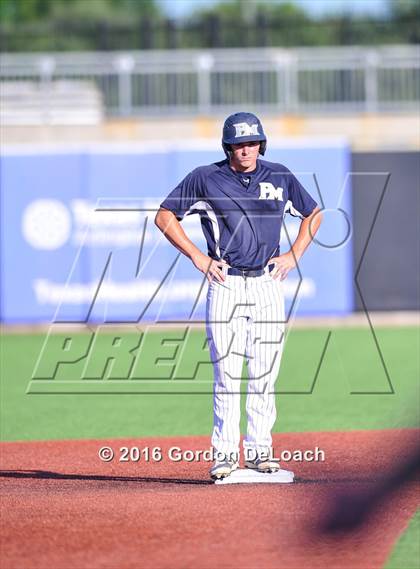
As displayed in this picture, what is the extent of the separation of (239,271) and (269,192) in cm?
54

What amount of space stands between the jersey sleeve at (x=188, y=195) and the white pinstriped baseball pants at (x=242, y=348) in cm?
52

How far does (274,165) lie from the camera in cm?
754

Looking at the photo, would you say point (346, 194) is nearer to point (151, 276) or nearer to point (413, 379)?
point (151, 276)

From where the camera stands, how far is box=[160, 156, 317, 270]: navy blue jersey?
7.25 m

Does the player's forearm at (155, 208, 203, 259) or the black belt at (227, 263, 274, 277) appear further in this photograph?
the player's forearm at (155, 208, 203, 259)

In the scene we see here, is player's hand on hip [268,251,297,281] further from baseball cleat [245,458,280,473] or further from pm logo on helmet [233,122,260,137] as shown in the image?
baseball cleat [245,458,280,473]

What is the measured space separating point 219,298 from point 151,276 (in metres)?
11.1

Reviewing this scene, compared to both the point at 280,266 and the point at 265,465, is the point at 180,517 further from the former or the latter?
the point at 280,266

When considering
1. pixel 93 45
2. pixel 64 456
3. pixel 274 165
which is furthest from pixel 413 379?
pixel 93 45

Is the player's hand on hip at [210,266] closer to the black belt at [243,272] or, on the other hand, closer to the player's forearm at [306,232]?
the black belt at [243,272]

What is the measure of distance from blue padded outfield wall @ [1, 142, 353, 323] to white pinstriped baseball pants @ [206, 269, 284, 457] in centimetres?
1067

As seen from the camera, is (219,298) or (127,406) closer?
(219,298)

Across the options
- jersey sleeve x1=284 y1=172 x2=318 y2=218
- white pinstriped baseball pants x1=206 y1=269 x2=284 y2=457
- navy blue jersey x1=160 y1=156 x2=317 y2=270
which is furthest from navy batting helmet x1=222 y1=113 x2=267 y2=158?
white pinstriped baseball pants x1=206 y1=269 x2=284 y2=457

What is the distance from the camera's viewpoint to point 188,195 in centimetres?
736
